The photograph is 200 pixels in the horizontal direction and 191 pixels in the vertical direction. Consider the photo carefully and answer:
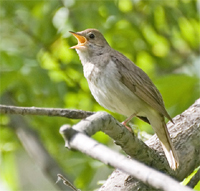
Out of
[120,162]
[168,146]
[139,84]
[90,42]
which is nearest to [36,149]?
[90,42]

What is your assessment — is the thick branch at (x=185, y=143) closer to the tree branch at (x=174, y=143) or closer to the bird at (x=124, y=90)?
the tree branch at (x=174, y=143)

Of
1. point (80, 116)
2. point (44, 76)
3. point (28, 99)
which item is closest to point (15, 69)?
point (44, 76)

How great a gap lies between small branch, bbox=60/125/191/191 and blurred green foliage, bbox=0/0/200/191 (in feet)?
11.2

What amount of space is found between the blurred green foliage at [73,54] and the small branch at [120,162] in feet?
11.2

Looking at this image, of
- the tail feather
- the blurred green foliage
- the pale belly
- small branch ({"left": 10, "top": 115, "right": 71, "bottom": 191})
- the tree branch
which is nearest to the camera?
the tree branch

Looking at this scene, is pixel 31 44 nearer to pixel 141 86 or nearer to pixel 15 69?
pixel 15 69

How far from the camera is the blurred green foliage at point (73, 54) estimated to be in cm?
554

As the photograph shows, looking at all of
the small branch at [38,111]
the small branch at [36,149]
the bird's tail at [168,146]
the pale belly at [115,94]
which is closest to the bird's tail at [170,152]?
the bird's tail at [168,146]

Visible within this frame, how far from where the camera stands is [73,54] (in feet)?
20.7

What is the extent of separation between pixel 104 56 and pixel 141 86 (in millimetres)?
542

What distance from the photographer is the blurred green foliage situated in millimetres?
5535

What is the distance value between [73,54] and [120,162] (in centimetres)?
464

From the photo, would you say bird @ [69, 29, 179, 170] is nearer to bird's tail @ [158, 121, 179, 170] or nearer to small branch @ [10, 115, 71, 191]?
bird's tail @ [158, 121, 179, 170]

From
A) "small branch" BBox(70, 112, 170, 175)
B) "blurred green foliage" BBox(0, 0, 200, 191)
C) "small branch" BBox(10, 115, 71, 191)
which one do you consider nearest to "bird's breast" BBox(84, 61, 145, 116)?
"small branch" BBox(70, 112, 170, 175)
